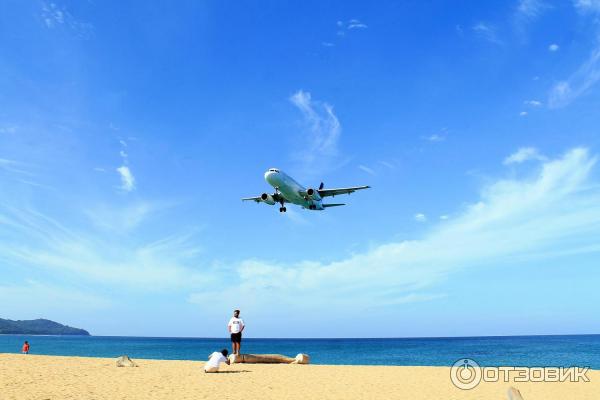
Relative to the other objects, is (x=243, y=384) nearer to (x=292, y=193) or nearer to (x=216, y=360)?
(x=216, y=360)

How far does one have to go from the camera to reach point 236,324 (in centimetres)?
2094

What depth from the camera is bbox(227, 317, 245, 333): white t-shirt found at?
Answer: 20.9m

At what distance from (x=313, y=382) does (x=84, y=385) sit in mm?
8178

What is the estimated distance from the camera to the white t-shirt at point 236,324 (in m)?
20.9

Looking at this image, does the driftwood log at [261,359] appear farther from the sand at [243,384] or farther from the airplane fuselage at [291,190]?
the airplane fuselage at [291,190]

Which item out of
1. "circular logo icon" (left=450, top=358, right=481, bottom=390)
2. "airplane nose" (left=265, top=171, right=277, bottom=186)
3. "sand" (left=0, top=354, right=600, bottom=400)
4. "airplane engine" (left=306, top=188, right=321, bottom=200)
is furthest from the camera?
"airplane engine" (left=306, top=188, right=321, bottom=200)

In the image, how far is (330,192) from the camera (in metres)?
53.8

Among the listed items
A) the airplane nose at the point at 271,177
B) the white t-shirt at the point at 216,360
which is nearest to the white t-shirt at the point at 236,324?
the white t-shirt at the point at 216,360

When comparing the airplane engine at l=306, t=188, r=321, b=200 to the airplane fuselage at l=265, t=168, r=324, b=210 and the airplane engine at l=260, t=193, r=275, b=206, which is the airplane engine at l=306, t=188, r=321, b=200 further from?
the airplane engine at l=260, t=193, r=275, b=206

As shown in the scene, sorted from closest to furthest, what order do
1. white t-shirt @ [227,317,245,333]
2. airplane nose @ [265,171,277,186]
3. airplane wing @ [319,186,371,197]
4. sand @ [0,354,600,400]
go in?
sand @ [0,354,600,400]
white t-shirt @ [227,317,245,333]
airplane nose @ [265,171,277,186]
airplane wing @ [319,186,371,197]

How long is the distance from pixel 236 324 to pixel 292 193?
28275 mm

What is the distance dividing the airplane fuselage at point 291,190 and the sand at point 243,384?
2598 centimetres

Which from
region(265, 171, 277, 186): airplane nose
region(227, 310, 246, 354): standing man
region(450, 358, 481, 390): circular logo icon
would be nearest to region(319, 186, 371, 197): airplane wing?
region(265, 171, 277, 186): airplane nose

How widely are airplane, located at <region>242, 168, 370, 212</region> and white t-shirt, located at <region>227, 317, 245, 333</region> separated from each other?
26108mm
